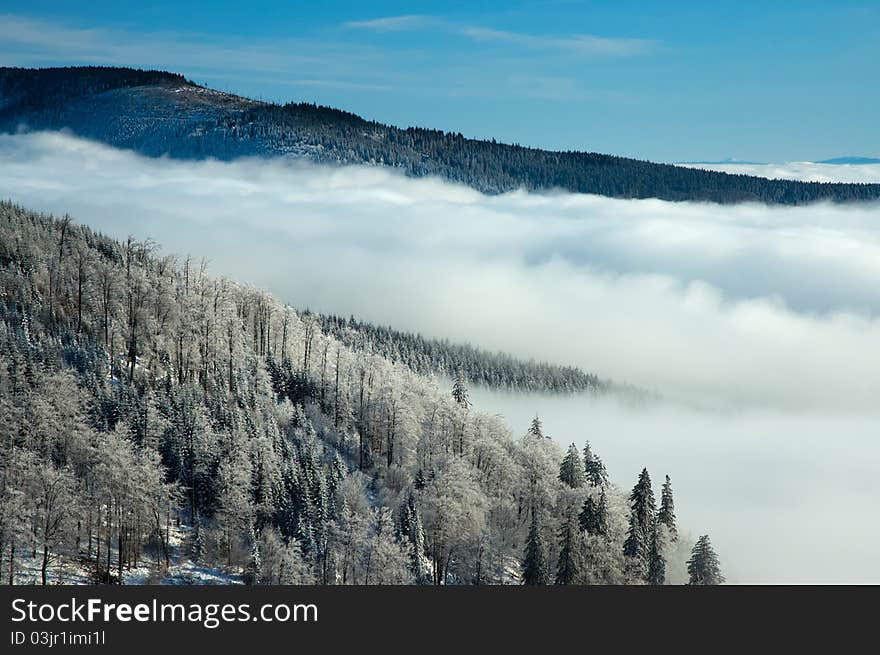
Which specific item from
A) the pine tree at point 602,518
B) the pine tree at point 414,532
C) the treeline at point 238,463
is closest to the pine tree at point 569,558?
the treeline at point 238,463

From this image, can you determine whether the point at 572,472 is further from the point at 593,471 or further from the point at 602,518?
the point at 602,518

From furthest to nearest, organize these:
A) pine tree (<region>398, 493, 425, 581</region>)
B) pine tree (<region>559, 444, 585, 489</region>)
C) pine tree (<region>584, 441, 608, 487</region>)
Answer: pine tree (<region>584, 441, 608, 487</region>) → pine tree (<region>559, 444, 585, 489</region>) → pine tree (<region>398, 493, 425, 581</region>)

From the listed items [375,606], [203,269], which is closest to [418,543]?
[375,606]

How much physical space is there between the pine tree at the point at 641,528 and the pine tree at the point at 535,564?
14807mm

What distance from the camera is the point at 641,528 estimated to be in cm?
10838

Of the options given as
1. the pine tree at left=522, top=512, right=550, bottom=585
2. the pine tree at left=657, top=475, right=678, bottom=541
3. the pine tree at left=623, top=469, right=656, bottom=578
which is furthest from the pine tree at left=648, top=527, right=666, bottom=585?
the pine tree at left=522, top=512, right=550, bottom=585

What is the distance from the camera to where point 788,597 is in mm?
51188

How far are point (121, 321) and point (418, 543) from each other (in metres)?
67.1

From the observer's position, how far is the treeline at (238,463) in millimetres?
87750

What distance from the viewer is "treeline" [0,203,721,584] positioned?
8775 cm

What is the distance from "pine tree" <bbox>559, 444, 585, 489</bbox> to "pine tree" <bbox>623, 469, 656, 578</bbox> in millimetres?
11354

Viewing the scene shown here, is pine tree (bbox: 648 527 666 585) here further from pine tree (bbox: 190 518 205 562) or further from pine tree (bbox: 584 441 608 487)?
pine tree (bbox: 190 518 205 562)

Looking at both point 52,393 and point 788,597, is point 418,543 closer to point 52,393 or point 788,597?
point 52,393

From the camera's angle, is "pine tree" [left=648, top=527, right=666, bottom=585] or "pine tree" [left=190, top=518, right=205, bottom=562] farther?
"pine tree" [left=648, top=527, right=666, bottom=585]
